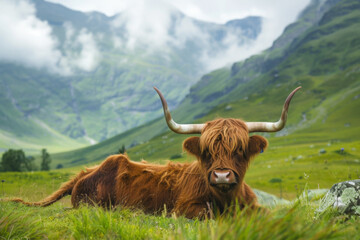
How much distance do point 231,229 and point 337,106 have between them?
186 meters

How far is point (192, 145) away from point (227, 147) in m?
0.91

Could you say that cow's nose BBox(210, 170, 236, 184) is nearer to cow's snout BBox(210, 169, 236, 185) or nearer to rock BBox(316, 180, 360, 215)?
cow's snout BBox(210, 169, 236, 185)

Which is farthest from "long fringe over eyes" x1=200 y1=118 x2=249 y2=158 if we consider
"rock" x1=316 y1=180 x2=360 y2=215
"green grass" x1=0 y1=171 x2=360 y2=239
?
"green grass" x1=0 y1=171 x2=360 y2=239

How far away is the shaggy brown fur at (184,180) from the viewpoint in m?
6.73

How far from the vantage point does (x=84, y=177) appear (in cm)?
921

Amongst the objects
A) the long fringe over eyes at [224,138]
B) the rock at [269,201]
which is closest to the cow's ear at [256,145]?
the long fringe over eyes at [224,138]

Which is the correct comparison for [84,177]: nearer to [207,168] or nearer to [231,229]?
[207,168]

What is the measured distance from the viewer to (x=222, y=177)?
5.92 meters

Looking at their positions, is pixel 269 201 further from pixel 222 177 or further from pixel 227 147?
pixel 222 177

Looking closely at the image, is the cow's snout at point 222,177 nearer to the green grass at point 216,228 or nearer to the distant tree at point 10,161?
the green grass at point 216,228

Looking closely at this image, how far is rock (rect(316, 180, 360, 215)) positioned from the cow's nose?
5.38ft

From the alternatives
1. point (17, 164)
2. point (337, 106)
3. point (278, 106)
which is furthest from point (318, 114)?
point (17, 164)

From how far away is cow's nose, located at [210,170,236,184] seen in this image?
591cm

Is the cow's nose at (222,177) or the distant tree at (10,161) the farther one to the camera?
the distant tree at (10,161)
